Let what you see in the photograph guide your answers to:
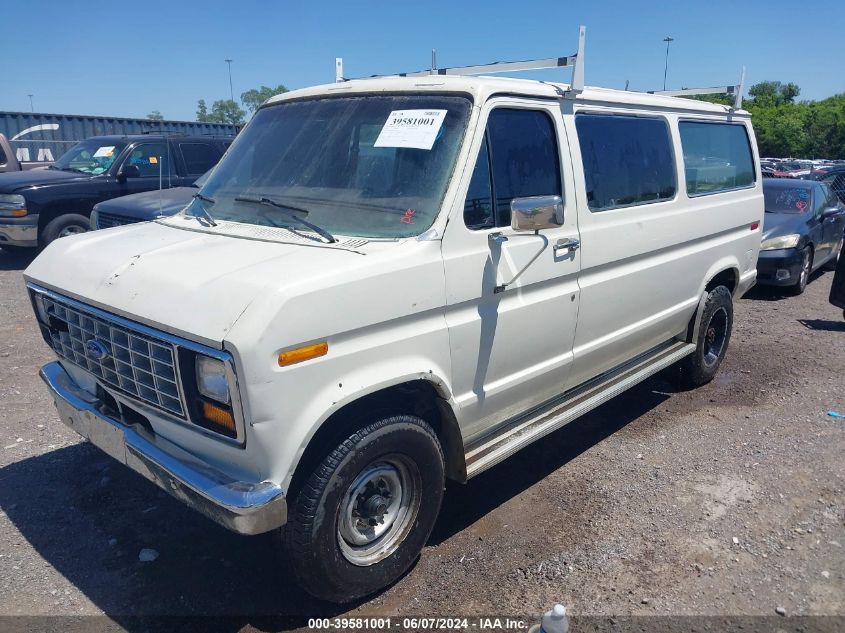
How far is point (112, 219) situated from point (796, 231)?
29.6 ft

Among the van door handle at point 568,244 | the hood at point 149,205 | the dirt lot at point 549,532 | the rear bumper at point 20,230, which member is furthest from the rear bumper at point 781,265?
the rear bumper at point 20,230

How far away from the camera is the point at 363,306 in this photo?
270 cm

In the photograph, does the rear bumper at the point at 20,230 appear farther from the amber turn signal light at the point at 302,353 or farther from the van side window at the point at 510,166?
the amber turn signal light at the point at 302,353

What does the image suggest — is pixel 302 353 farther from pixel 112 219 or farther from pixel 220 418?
pixel 112 219

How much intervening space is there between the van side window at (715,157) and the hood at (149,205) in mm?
5229

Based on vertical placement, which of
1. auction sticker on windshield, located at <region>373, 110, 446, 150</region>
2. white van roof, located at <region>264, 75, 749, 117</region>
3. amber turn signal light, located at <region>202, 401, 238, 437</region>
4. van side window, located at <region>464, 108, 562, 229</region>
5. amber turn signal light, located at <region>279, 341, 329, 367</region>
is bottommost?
amber turn signal light, located at <region>202, 401, 238, 437</region>

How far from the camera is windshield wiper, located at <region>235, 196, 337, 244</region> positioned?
3021 mm

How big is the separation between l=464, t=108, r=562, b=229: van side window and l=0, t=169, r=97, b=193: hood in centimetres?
834

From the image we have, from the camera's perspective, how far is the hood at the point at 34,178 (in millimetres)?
9461

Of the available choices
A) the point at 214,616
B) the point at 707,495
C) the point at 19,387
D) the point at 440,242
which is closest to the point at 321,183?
the point at 440,242

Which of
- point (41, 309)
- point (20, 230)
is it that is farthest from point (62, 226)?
point (41, 309)

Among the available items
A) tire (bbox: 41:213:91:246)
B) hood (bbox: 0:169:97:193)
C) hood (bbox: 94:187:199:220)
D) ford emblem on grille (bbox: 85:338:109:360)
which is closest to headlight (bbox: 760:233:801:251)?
hood (bbox: 94:187:199:220)

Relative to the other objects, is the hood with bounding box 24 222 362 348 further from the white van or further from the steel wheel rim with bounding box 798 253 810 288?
the steel wheel rim with bounding box 798 253 810 288

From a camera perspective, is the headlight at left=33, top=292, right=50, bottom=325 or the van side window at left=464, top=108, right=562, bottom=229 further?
the headlight at left=33, top=292, right=50, bottom=325
